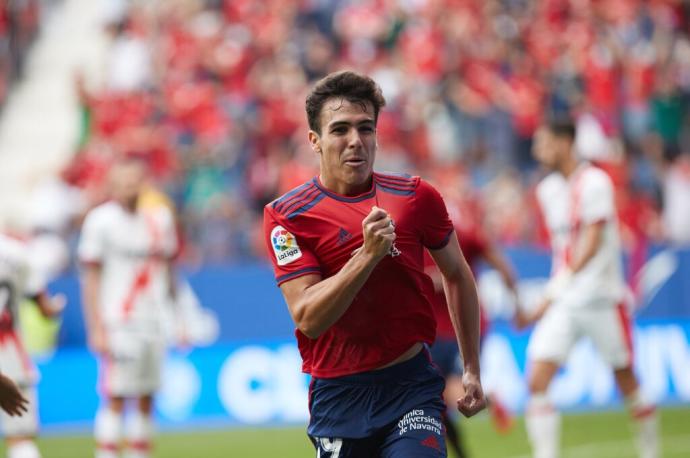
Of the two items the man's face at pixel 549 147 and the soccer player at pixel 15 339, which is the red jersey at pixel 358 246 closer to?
the soccer player at pixel 15 339

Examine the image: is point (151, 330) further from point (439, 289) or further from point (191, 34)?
point (191, 34)

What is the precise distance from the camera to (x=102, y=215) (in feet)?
35.6

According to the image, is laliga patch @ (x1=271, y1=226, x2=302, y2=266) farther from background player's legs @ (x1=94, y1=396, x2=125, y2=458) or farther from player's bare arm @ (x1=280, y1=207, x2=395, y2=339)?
background player's legs @ (x1=94, y1=396, x2=125, y2=458)

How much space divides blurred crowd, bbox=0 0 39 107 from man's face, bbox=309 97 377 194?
711 inches

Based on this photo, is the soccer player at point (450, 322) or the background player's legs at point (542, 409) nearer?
the soccer player at point (450, 322)

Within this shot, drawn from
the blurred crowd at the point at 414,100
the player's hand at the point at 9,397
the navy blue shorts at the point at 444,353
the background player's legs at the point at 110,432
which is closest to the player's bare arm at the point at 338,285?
the player's hand at the point at 9,397

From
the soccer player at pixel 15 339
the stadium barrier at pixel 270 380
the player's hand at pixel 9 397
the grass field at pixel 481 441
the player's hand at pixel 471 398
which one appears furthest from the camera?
the stadium barrier at pixel 270 380

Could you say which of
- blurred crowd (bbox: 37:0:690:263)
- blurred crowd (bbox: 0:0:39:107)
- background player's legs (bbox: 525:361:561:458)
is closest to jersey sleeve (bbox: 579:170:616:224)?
background player's legs (bbox: 525:361:561:458)

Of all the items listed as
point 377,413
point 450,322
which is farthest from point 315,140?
point 450,322

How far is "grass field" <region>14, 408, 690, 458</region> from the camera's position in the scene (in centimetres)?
1175

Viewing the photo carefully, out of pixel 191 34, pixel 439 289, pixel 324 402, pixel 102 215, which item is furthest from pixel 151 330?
pixel 191 34

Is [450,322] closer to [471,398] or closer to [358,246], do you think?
[471,398]

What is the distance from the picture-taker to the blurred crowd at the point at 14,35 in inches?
881

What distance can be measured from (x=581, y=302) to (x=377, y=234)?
5513 mm
